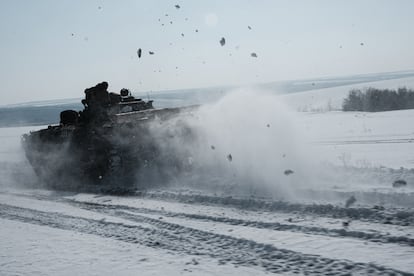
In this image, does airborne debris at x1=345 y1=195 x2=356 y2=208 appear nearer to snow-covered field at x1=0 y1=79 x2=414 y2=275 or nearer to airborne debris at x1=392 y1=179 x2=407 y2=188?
snow-covered field at x1=0 y1=79 x2=414 y2=275

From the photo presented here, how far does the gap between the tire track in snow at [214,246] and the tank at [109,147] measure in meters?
2.71

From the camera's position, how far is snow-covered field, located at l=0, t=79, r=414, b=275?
5215mm

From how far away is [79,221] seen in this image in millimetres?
7988

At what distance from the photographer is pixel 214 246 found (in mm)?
5914

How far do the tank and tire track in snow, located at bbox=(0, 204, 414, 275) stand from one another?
271cm

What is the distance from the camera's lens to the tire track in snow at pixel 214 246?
484cm

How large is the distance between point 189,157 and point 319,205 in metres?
5.38

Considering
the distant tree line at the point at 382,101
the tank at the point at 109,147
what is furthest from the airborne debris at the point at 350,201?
the distant tree line at the point at 382,101

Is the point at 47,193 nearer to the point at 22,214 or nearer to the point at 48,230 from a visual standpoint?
the point at 22,214

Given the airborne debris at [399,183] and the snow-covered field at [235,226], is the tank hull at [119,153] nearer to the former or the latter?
the snow-covered field at [235,226]

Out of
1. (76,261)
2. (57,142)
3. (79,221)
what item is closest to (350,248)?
(76,261)

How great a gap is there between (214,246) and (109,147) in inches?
254

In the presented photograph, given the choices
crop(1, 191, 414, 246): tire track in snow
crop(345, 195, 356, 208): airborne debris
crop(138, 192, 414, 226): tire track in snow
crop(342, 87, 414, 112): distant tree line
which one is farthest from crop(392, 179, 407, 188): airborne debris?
crop(342, 87, 414, 112): distant tree line

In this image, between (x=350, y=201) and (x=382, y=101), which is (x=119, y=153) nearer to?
(x=350, y=201)
